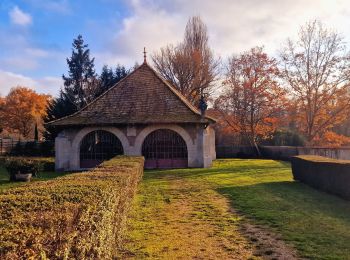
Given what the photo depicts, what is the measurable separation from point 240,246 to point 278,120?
3182 cm

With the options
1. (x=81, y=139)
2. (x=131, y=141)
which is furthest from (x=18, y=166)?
(x=131, y=141)

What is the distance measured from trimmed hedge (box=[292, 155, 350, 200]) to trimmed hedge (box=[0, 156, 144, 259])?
975 centimetres

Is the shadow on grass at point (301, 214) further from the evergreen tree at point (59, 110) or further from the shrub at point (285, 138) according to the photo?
the evergreen tree at point (59, 110)

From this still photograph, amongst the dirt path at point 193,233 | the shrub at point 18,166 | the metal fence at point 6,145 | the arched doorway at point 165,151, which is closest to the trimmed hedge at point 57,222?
the dirt path at point 193,233

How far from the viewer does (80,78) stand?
46.2 meters

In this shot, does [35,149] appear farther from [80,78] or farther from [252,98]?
[252,98]

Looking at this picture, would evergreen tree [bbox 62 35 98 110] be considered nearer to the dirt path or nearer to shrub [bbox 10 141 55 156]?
shrub [bbox 10 141 55 156]

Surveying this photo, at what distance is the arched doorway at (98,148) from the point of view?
2461cm

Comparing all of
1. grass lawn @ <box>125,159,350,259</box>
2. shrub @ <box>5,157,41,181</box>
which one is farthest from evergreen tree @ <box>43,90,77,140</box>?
grass lawn @ <box>125,159,350,259</box>

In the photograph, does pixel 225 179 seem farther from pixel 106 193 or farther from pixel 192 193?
pixel 106 193

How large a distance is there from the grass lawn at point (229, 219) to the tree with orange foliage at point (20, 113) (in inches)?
1927

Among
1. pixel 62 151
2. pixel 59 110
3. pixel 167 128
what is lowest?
pixel 62 151

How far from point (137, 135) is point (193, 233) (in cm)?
1600

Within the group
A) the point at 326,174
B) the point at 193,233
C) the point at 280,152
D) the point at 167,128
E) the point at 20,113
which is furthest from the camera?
the point at 20,113
